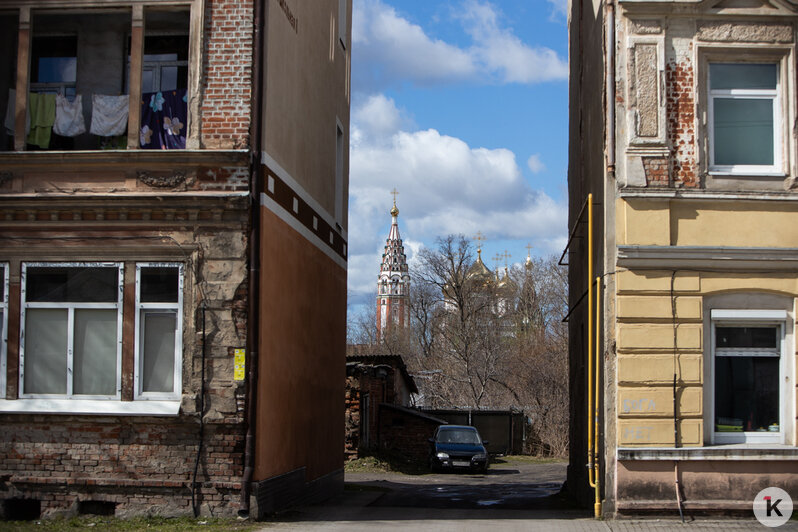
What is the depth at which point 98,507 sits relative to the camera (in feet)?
45.1

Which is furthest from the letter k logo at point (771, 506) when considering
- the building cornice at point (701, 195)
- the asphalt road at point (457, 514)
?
the building cornice at point (701, 195)

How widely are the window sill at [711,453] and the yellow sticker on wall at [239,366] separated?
18.0ft

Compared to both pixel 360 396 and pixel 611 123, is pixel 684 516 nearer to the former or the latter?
pixel 611 123

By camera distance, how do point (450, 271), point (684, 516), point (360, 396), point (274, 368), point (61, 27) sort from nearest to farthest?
1. point (684, 516)
2. point (274, 368)
3. point (61, 27)
4. point (360, 396)
5. point (450, 271)

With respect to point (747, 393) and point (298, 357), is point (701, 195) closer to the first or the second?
point (747, 393)

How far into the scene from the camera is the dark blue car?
31.4m

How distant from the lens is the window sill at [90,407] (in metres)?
13.6

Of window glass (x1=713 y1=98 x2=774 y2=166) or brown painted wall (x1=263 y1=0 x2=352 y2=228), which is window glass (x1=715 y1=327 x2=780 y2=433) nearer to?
window glass (x1=713 y1=98 x2=774 y2=166)

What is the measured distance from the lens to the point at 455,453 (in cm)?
3161

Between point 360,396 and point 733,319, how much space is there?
57.1ft

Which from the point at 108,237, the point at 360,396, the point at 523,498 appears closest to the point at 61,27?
the point at 108,237

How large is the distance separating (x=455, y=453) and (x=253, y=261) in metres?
19.3

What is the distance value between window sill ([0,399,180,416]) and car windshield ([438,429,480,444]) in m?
19.6

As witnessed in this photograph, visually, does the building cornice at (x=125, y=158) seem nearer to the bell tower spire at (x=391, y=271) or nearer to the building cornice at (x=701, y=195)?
the building cornice at (x=701, y=195)
